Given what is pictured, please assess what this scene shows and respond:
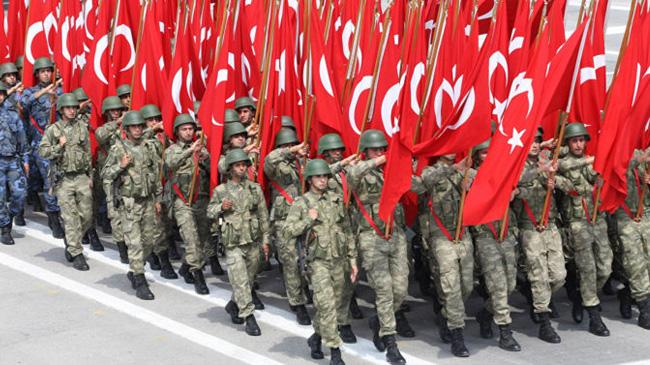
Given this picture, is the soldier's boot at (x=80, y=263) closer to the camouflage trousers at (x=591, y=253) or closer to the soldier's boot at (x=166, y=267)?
the soldier's boot at (x=166, y=267)

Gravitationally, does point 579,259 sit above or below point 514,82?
below

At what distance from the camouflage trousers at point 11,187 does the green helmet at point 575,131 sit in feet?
22.7

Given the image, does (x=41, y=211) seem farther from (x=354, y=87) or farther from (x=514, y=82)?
(x=514, y=82)

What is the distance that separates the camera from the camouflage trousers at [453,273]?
1256 centimetres

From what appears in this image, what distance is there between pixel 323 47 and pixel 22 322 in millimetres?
4180

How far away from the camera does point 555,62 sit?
1261cm

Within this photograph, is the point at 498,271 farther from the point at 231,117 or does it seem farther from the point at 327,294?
the point at 231,117

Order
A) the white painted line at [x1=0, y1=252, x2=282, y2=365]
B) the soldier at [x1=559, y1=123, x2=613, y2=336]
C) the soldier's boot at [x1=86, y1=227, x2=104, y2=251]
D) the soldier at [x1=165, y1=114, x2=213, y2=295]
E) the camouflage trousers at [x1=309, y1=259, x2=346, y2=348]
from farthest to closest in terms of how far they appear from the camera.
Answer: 1. the soldier's boot at [x1=86, y1=227, x2=104, y2=251]
2. the soldier at [x1=165, y1=114, x2=213, y2=295]
3. the soldier at [x1=559, y1=123, x2=613, y2=336]
4. the white painted line at [x1=0, y1=252, x2=282, y2=365]
5. the camouflage trousers at [x1=309, y1=259, x2=346, y2=348]

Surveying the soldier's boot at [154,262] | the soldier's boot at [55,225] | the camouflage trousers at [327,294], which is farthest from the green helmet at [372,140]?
A: the soldier's boot at [55,225]

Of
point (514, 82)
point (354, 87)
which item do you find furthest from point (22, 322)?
point (514, 82)

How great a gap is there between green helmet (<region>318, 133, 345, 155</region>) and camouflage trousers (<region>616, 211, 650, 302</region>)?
10.2ft

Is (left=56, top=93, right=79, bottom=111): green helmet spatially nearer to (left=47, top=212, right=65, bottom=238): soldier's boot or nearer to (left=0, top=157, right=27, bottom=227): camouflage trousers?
(left=0, top=157, right=27, bottom=227): camouflage trousers

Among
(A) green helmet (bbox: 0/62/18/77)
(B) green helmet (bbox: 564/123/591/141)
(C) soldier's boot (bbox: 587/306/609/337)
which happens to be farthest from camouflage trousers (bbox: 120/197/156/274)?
(C) soldier's boot (bbox: 587/306/609/337)

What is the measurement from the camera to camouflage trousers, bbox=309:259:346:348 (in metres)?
11.9
